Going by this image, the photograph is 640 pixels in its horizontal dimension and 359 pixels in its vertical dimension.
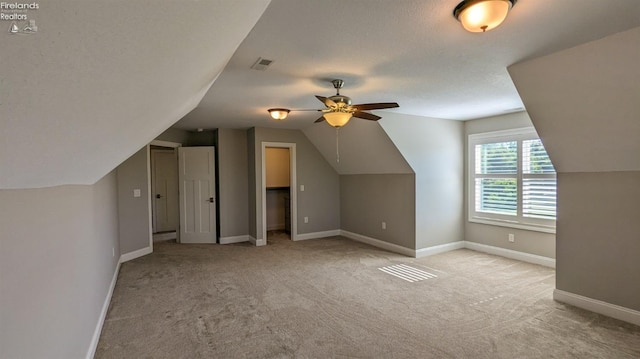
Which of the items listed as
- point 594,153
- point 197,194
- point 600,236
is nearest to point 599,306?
point 600,236

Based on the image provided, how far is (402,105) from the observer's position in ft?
14.0

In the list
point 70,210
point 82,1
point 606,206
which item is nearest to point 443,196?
point 606,206

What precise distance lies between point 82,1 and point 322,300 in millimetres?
3318

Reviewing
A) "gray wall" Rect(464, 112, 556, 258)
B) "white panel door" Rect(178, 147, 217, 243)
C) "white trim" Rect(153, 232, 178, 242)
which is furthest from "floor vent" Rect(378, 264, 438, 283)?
"white trim" Rect(153, 232, 178, 242)

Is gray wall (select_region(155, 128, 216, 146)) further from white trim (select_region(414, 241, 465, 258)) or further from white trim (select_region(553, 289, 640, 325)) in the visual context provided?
white trim (select_region(553, 289, 640, 325))

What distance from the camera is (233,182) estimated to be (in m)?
6.32

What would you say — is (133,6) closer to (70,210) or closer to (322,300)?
(70,210)

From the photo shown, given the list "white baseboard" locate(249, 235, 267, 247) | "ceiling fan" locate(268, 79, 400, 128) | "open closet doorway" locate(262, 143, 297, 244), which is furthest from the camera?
"open closet doorway" locate(262, 143, 297, 244)

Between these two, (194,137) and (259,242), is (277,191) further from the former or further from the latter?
(194,137)

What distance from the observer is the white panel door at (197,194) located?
613 cm

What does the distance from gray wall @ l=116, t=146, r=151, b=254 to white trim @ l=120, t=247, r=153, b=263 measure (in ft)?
0.17

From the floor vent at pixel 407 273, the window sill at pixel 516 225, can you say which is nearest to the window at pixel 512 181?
the window sill at pixel 516 225

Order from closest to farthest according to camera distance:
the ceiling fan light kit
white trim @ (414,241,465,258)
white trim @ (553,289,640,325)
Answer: white trim @ (553,289,640,325), the ceiling fan light kit, white trim @ (414,241,465,258)

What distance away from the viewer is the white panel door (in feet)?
20.1
